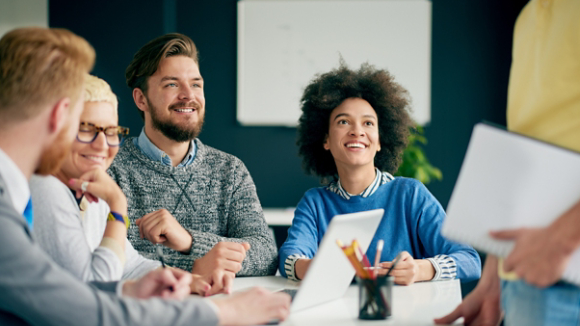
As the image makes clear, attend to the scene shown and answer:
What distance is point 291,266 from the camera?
1754 millimetres

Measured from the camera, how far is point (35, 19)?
14.0 ft

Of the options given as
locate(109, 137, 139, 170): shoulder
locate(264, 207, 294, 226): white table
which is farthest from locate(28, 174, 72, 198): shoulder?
locate(264, 207, 294, 226): white table

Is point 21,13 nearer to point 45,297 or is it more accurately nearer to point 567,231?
point 45,297

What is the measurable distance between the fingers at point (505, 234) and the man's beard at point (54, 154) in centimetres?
83

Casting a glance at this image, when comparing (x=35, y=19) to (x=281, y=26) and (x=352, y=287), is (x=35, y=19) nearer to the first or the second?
(x=281, y=26)

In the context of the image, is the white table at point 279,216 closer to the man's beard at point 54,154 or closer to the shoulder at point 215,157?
the shoulder at point 215,157

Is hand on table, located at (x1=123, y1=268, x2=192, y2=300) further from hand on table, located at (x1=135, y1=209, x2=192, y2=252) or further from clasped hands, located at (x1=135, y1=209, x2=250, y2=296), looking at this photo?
hand on table, located at (x1=135, y1=209, x2=192, y2=252)

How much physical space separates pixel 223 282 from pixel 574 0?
1108mm

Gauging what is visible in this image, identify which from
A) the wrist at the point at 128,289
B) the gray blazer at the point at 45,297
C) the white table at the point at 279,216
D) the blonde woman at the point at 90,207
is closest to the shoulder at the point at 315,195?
the blonde woman at the point at 90,207

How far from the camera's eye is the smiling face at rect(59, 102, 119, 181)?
4.46 feet

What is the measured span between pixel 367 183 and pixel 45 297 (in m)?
1.44

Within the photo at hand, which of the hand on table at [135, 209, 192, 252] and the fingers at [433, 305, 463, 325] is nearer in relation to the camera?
the fingers at [433, 305, 463, 325]

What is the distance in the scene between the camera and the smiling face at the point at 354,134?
2055 millimetres

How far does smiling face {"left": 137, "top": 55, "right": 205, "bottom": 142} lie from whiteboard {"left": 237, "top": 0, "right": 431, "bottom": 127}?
2300 millimetres
